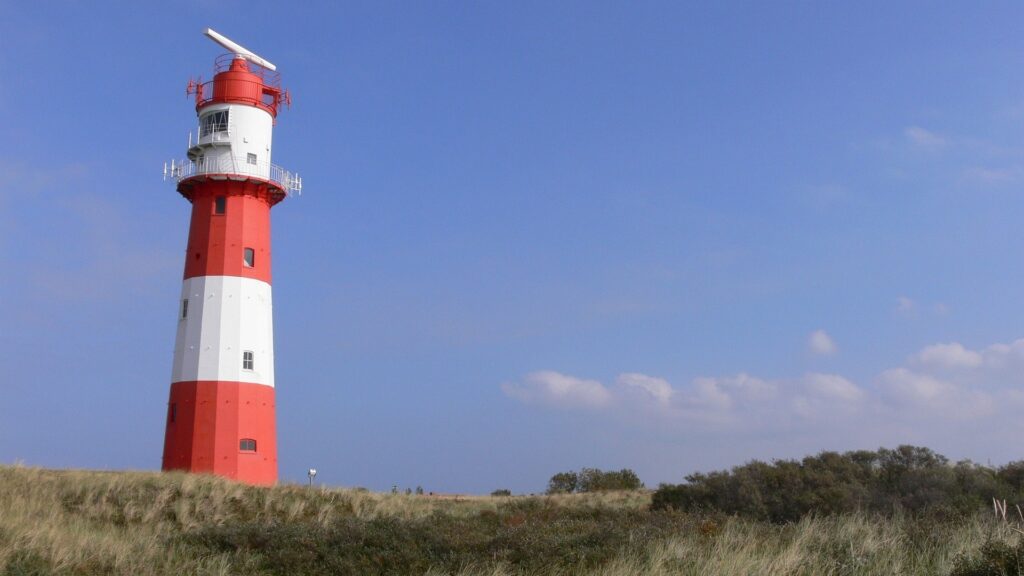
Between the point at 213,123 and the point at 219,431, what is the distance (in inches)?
382

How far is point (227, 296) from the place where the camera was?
91.9 ft

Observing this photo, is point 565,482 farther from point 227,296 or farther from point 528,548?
point 528,548

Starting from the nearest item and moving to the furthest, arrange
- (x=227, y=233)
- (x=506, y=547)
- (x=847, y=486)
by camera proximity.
Result: (x=506, y=547)
(x=847, y=486)
(x=227, y=233)

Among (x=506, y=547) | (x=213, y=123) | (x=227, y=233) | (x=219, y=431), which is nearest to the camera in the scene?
(x=506, y=547)

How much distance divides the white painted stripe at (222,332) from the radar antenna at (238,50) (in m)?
7.84

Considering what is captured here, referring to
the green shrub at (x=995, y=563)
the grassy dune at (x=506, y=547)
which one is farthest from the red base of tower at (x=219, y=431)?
the green shrub at (x=995, y=563)

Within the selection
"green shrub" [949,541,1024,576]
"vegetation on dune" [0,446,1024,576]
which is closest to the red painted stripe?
"vegetation on dune" [0,446,1024,576]

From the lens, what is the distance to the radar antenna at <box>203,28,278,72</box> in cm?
3078

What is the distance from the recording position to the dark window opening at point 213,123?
29.7 metres

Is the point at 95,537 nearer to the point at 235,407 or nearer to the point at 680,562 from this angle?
the point at 680,562

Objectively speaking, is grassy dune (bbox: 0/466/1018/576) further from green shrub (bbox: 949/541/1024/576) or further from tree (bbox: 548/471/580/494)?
tree (bbox: 548/471/580/494)

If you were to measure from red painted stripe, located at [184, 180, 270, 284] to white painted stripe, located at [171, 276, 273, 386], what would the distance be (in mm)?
363

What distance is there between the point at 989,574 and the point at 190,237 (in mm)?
24955

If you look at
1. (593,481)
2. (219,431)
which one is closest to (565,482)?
(593,481)
